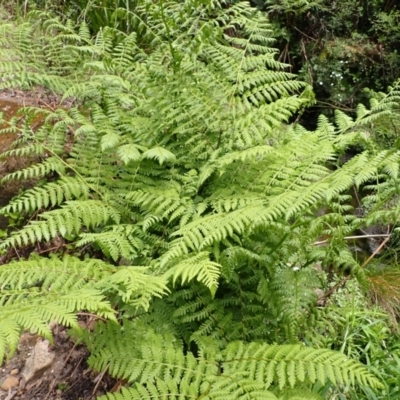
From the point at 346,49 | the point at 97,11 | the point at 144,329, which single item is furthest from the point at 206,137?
the point at 346,49

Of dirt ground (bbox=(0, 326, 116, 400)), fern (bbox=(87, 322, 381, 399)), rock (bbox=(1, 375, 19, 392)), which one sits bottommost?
rock (bbox=(1, 375, 19, 392))

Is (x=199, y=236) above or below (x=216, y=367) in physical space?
above

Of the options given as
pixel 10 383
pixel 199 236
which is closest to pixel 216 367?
pixel 199 236

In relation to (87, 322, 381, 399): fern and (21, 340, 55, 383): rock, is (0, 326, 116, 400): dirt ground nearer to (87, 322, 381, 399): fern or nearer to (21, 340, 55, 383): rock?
(21, 340, 55, 383): rock

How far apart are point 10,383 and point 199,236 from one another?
3.85 feet

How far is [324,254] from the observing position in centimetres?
197

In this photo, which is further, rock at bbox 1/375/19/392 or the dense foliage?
rock at bbox 1/375/19/392

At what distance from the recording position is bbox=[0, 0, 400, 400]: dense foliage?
158 centimetres

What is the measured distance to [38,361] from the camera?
Result: 205cm

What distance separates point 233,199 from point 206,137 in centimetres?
43

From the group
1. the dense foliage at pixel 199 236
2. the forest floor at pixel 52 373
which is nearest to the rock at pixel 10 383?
the forest floor at pixel 52 373

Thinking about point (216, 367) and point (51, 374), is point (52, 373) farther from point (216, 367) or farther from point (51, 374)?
point (216, 367)

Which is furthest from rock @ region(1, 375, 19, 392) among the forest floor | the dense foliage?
the dense foliage

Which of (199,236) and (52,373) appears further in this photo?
(52,373)
